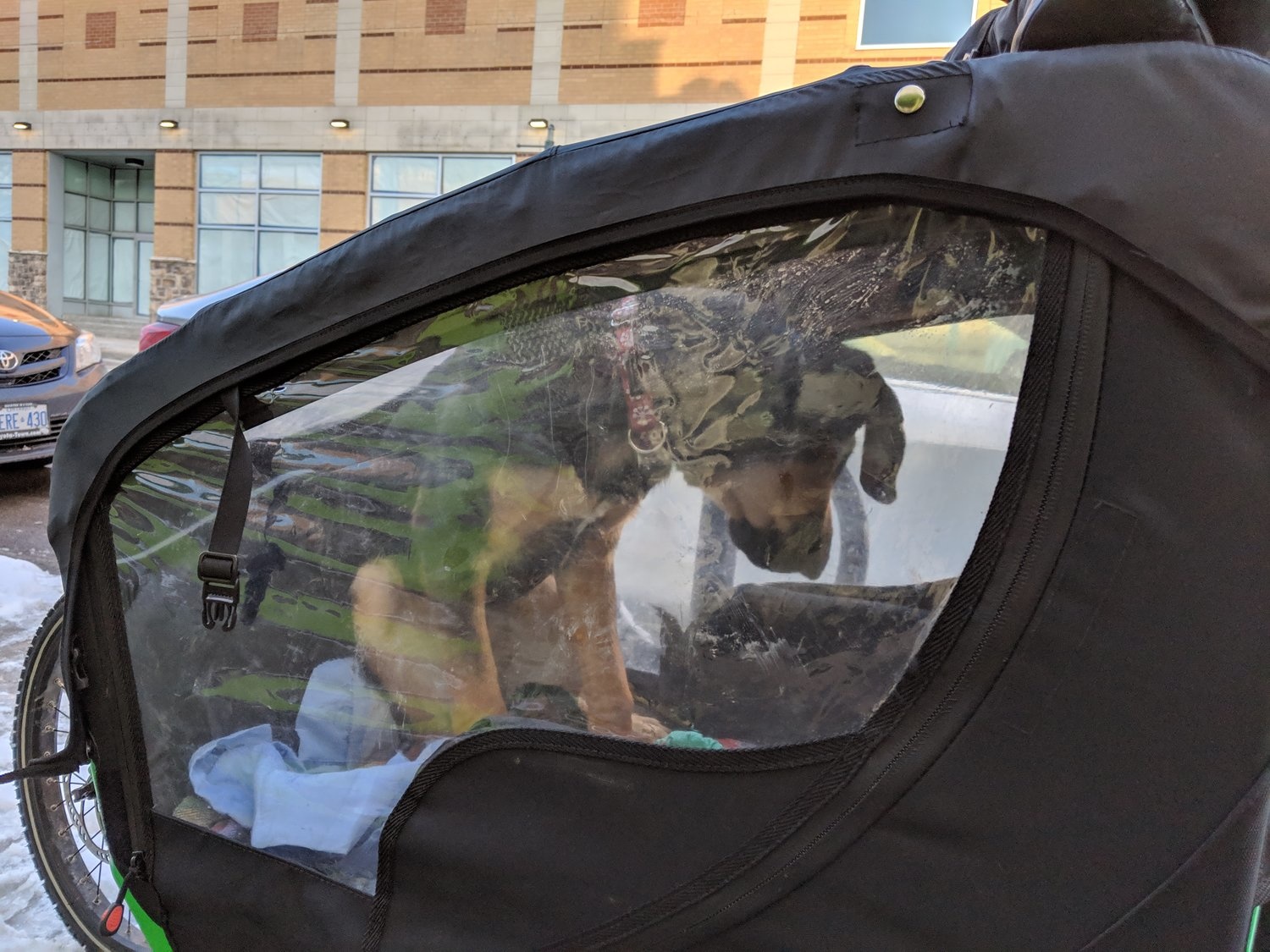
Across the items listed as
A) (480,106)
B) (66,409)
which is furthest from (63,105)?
(66,409)

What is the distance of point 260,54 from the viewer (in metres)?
13.6

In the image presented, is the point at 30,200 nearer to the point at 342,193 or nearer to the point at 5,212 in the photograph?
the point at 5,212

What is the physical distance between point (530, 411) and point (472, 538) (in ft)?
0.67

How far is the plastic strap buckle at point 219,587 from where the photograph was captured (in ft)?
4.15

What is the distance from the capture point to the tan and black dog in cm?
104

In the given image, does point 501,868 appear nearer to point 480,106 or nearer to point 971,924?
point 971,924

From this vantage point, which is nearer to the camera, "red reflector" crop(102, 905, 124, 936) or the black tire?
"red reflector" crop(102, 905, 124, 936)

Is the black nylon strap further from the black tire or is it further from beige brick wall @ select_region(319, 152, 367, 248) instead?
beige brick wall @ select_region(319, 152, 367, 248)

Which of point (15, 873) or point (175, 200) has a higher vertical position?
point (175, 200)

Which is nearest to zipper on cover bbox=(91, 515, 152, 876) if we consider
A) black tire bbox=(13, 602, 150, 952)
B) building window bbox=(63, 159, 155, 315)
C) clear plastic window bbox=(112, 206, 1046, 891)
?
clear plastic window bbox=(112, 206, 1046, 891)

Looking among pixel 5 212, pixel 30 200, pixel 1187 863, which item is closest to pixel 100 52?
pixel 30 200

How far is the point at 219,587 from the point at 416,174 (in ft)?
42.8

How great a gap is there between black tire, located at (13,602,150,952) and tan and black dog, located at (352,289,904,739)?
50.5 inches

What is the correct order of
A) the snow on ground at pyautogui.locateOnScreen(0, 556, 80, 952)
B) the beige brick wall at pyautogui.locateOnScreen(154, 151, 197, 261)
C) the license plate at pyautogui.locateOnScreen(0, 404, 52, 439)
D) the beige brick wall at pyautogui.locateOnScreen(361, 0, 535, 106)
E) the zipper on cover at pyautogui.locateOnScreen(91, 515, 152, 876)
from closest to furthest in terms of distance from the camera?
1. the zipper on cover at pyautogui.locateOnScreen(91, 515, 152, 876)
2. the snow on ground at pyautogui.locateOnScreen(0, 556, 80, 952)
3. the license plate at pyautogui.locateOnScreen(0, 404, 52, 439)
4. the beige brick wall at pyautogui.locateOnScreen(361, 0, 535, 106)
5. the beige brick wall at pyautogui.locateOnScreen(154, 151, 197, 261)
